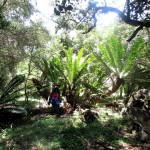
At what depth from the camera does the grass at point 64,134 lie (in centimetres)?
581

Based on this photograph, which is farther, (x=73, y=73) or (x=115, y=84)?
(x=115, y=84)

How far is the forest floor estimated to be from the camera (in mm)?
5773

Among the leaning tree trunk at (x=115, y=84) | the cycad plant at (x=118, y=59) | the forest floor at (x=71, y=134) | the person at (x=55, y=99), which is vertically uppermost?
the cycad plant at (x=118, y=59)

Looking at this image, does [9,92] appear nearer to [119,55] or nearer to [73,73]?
[73,73]

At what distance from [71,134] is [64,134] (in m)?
0.16

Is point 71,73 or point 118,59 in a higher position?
point 118,59

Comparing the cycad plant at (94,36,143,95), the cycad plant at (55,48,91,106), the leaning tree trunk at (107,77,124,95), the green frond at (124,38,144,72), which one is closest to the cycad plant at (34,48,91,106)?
the cycad plant at (55,48,91,106)

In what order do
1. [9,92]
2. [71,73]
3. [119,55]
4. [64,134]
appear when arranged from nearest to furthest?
[64,134] → [9,92] → [71,73] → [119,55]

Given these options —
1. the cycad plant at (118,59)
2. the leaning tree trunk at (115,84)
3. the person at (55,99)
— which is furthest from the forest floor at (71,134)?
the cycad plant at (118,59)

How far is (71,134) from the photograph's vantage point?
645 cm

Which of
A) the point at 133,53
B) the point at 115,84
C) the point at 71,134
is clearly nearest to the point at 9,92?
the point at 71,134

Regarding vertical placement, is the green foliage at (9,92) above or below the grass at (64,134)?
above

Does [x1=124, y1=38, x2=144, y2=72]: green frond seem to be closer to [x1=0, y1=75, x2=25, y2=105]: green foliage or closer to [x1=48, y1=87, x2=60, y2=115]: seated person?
[x1=48, y1=87, x2=60, y2=115]: seated person

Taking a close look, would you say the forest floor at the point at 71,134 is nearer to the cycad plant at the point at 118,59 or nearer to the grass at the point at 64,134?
the grass at the point at 64,134
